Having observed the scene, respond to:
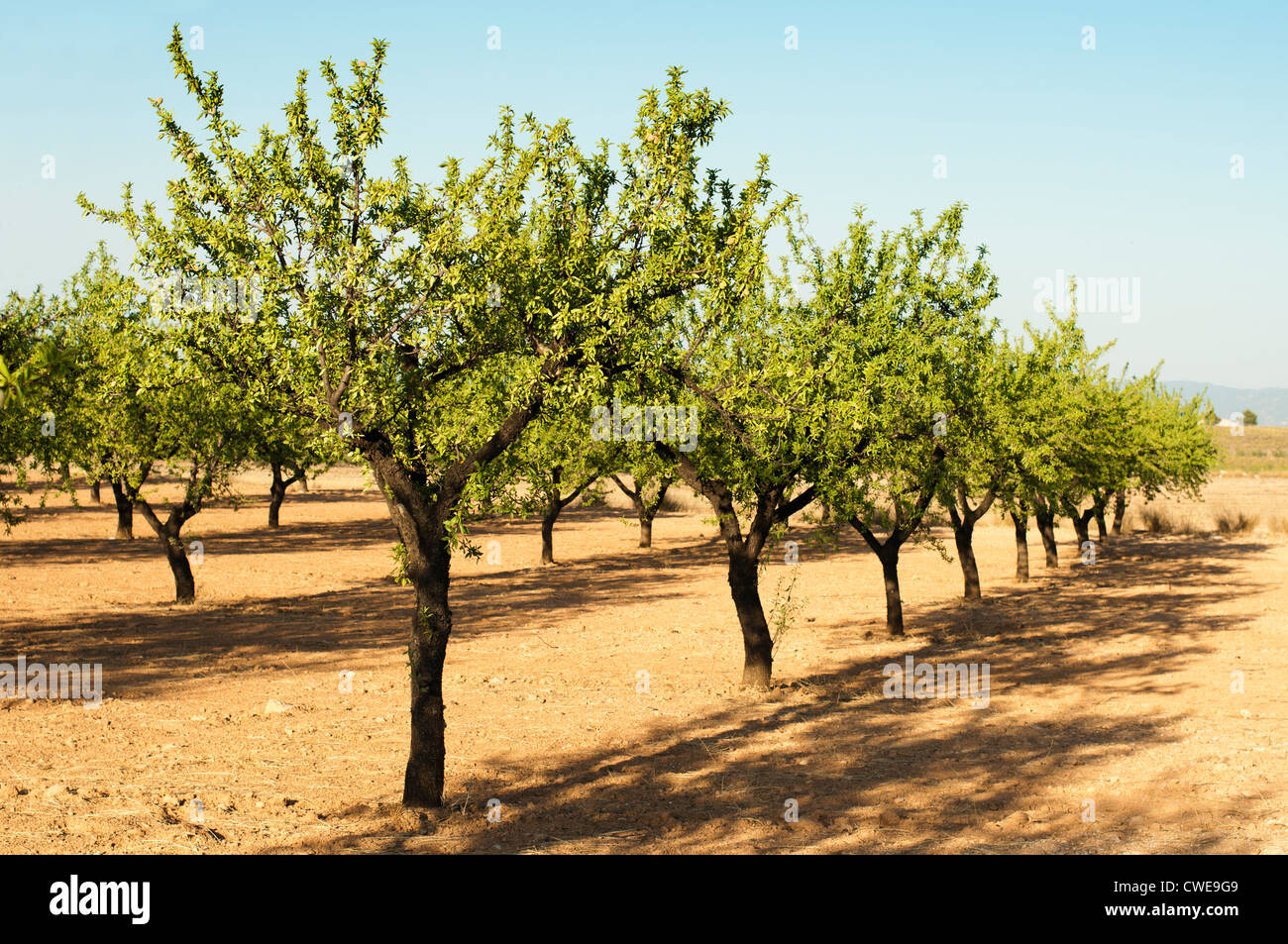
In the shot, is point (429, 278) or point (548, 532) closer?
point (429, 278)

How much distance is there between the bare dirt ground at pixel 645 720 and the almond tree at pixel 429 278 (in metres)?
2.41

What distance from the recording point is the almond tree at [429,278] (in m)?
10.5

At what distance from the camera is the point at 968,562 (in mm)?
29266

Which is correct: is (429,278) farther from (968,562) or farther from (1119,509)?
(1119,509)

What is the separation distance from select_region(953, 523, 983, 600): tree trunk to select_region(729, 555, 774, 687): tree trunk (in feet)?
38.5

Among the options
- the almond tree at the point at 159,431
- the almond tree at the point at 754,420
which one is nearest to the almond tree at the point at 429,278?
the almond tree at the point at 754,420

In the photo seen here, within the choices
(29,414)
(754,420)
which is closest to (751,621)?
(754,420)

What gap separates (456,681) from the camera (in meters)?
19.7

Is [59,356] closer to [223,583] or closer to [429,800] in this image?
A: [429,800]

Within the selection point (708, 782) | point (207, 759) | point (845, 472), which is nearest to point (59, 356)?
point (207, 759)

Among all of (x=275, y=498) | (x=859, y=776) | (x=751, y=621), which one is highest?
(x=275, y=498)

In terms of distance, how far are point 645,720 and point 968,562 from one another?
618 inches

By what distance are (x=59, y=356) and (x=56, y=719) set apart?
11315mm

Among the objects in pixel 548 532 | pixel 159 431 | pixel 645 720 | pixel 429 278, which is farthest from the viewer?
pixel 548 532
